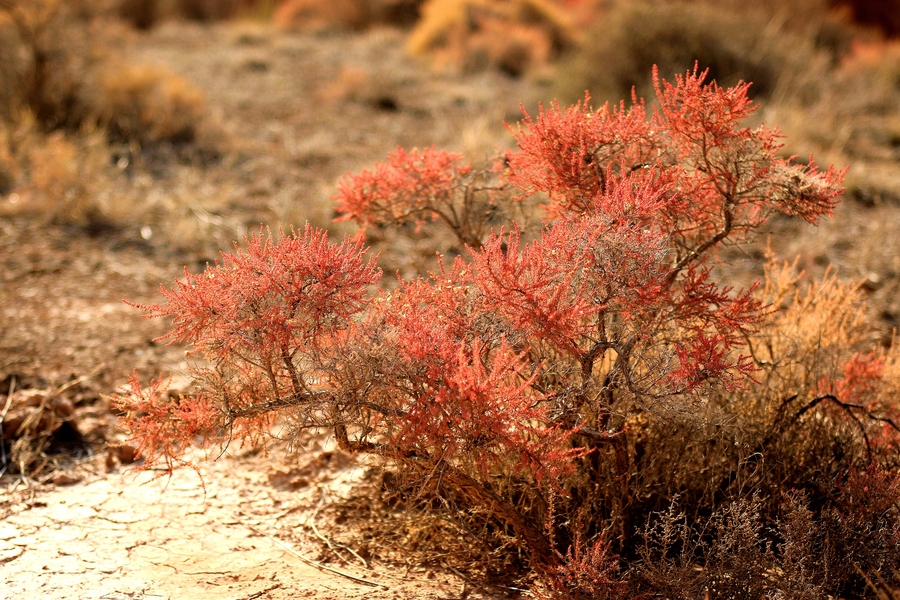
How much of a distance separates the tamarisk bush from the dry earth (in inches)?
19.7

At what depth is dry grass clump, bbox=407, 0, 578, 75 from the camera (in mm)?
11953

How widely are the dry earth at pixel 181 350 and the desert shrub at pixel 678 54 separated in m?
1.02

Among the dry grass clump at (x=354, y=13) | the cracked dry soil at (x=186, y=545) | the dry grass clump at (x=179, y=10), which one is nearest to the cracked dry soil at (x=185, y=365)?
the cracked dry soil at (x=186, y=545)

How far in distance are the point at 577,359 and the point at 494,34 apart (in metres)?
10.3

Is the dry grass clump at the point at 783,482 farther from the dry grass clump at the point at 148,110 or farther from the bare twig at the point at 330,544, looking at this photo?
the dry grass clump at the point at 148,110

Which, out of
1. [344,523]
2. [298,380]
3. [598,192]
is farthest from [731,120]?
[344,523]

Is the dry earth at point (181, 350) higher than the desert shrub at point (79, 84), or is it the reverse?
the desert shrub at point (79, 84)

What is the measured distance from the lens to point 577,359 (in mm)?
2713

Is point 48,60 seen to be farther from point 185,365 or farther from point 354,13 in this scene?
point 354,13

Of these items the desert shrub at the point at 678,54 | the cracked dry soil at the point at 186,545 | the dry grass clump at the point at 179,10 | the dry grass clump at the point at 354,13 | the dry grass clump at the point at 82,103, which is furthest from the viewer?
the dry grass clump at the point at 179,10

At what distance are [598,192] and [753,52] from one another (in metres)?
8.16

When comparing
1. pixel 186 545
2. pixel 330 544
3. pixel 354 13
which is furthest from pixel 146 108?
pixel 354 13

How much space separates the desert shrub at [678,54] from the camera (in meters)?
8.97

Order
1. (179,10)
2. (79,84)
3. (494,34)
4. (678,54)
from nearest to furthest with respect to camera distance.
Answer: (79,84) < (678,54) < (494,34) < (179,10)
